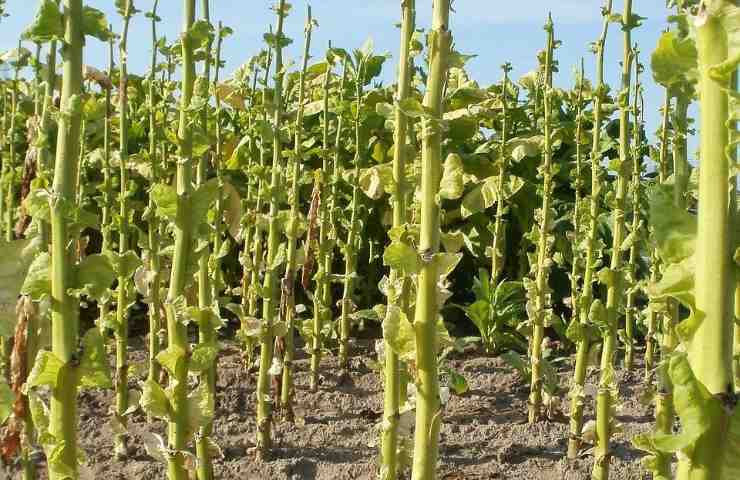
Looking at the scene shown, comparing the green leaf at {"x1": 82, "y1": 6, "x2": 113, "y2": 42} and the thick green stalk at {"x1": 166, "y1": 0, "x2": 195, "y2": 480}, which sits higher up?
the green leaf at {"x1": 82, "y1": 6, "x2": 113, "y2": 42}

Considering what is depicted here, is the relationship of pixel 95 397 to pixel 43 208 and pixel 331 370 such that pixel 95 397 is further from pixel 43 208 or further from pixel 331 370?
pixel 43 208

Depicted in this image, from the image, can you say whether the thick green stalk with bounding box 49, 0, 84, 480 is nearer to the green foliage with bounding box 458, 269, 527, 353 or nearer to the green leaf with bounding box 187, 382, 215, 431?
the green leaf with bounding box 187, 382, 215, 431

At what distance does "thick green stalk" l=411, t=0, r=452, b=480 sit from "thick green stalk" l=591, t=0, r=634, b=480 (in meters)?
1.26

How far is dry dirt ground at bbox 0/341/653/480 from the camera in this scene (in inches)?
137

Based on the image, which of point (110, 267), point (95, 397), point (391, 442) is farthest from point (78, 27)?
point (95, 397)

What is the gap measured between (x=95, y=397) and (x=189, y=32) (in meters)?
3.13

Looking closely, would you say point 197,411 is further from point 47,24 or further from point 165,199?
point 47,24

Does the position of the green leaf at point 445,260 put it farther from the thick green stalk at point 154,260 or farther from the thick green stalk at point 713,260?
the thick green stalk at point 154,260

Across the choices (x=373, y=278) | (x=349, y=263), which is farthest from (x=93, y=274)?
(x=373, y=278)

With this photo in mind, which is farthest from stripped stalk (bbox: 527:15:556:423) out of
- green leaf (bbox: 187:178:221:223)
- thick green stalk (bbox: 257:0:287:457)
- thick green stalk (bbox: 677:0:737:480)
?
thick green stalk (bbox: 677:0:737:480)

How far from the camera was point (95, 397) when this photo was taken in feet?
14.7

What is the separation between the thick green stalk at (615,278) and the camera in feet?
8.71

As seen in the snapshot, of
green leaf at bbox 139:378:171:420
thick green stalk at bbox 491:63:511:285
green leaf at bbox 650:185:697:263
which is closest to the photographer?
green leaf at bbox 650:185:697:263

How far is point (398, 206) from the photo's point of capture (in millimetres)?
2330
